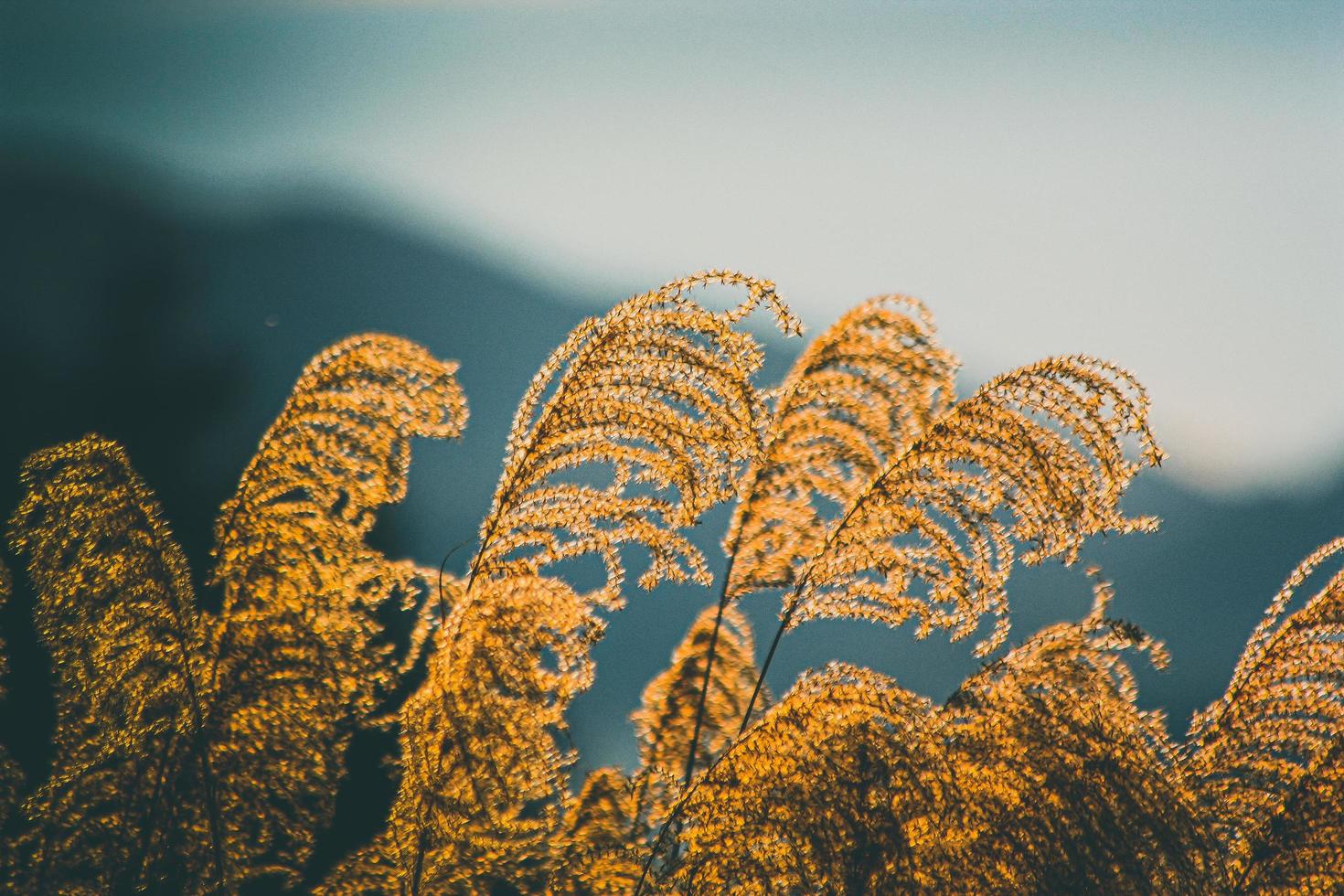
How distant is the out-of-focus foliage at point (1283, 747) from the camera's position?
3.06 m

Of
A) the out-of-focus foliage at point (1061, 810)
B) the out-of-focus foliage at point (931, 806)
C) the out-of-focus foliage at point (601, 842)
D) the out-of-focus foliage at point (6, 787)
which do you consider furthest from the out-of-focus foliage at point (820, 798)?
the out-of-focus foliage at point (6, 787)

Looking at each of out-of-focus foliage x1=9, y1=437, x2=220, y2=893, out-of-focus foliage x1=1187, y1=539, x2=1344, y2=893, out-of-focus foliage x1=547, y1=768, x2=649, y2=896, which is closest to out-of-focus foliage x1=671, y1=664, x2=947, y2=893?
out-of-focus foliage x1=547, y1=768, x2=649, y2=896

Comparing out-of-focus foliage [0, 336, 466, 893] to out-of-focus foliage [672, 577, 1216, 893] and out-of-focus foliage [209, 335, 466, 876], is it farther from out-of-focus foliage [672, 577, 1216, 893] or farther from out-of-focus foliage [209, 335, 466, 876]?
out-of-focus foliage [672, 577, 1216, 893]

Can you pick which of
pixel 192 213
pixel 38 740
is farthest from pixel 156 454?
pixel 192 213

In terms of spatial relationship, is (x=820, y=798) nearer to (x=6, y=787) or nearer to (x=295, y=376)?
(x=6, y=787)

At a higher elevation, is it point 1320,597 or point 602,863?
point 1320,597

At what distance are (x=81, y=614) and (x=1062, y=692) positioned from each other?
3.24 meters

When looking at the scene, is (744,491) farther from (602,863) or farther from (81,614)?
(81,614)

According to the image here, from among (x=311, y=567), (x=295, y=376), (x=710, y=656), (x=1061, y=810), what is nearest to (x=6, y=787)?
(x=311, y=567)

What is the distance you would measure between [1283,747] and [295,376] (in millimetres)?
33857

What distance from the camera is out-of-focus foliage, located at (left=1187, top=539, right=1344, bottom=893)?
3062mm

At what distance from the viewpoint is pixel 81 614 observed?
3.07 metres

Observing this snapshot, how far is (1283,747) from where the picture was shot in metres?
3.21

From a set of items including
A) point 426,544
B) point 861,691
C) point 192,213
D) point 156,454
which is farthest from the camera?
point 192,213
